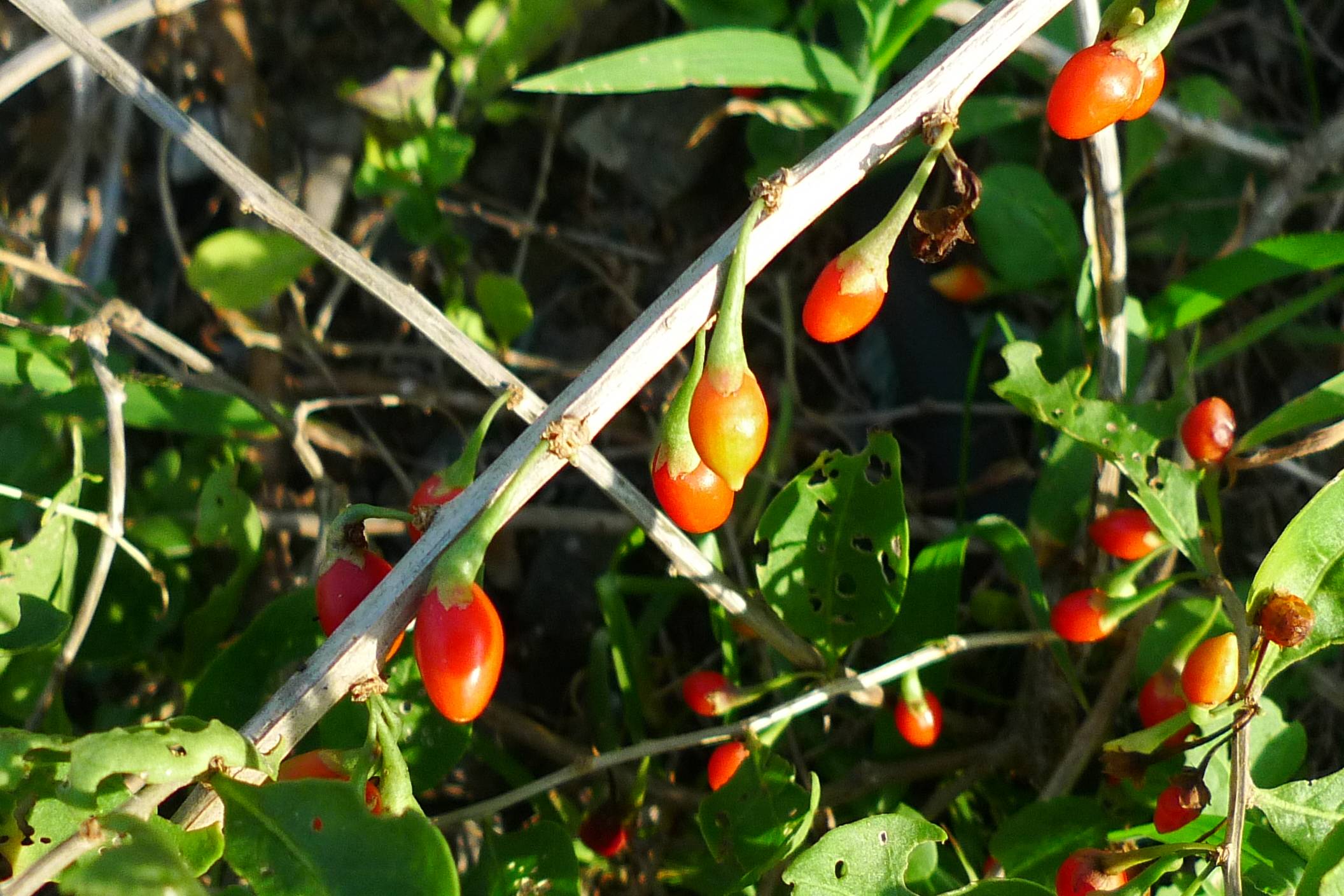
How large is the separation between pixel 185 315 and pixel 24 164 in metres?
0.80

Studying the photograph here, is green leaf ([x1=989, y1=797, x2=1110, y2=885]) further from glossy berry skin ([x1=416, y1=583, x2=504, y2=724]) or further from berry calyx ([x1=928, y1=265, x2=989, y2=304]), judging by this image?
berry calyx ([x1=928, y1=265, x2=989, y2=304])

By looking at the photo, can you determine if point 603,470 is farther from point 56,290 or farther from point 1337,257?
point 56,290

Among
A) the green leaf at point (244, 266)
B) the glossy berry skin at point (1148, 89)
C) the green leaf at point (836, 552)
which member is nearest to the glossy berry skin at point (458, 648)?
the green leaf at point (836, 552)

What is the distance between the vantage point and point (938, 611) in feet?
6.95

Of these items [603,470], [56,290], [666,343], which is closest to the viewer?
[666,343]

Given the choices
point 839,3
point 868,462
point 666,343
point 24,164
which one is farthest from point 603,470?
point 24,164

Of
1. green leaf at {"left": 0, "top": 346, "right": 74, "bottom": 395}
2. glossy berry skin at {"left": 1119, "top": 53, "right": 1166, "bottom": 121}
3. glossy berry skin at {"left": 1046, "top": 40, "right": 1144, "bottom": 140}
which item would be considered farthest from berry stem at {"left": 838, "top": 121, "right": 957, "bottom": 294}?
green leaf at {"left": 0, "top": 346, "right": 74, "bottom": 395}

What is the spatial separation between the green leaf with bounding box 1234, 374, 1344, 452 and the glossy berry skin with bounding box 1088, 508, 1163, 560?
0.68ft

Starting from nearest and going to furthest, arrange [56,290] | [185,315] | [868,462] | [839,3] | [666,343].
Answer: [666,343] → [868,462] → [839,3] → [56,290] → [185,315]

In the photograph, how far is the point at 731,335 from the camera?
1341 millimetres

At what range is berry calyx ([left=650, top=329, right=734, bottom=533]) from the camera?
1449 millimetres

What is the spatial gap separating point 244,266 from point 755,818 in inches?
71.6

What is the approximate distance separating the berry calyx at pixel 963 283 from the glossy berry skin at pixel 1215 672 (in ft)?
4.56

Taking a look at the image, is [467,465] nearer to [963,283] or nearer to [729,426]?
[729,426]
